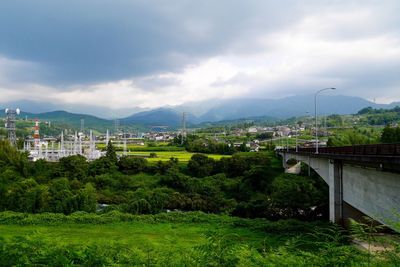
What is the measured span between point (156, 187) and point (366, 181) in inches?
1331

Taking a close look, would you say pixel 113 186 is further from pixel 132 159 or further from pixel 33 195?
pixel 33 195

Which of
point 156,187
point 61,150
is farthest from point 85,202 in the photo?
point 61,150

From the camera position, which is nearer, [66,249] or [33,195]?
[66,249]

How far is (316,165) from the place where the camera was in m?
35.4

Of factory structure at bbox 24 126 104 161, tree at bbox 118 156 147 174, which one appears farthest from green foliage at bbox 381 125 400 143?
factory structure at bbox 24 126 104 161

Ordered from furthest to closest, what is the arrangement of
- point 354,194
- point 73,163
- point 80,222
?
point 73,163
point 80,222
point 354,194

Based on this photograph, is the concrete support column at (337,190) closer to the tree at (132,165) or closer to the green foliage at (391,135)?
the green foliage at (391,135)

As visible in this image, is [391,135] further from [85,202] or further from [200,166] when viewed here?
[85,202]

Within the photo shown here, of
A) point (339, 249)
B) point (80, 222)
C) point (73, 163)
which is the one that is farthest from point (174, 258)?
point (73, 163)

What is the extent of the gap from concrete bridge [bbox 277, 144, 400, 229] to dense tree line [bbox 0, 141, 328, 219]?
22.5 feet

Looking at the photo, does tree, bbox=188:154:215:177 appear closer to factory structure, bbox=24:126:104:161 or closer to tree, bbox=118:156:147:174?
tree, bbox=118:156:147:174

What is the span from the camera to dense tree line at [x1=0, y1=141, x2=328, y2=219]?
34562 mm

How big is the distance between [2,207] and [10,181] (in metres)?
9.75

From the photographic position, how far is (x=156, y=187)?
4962cm
